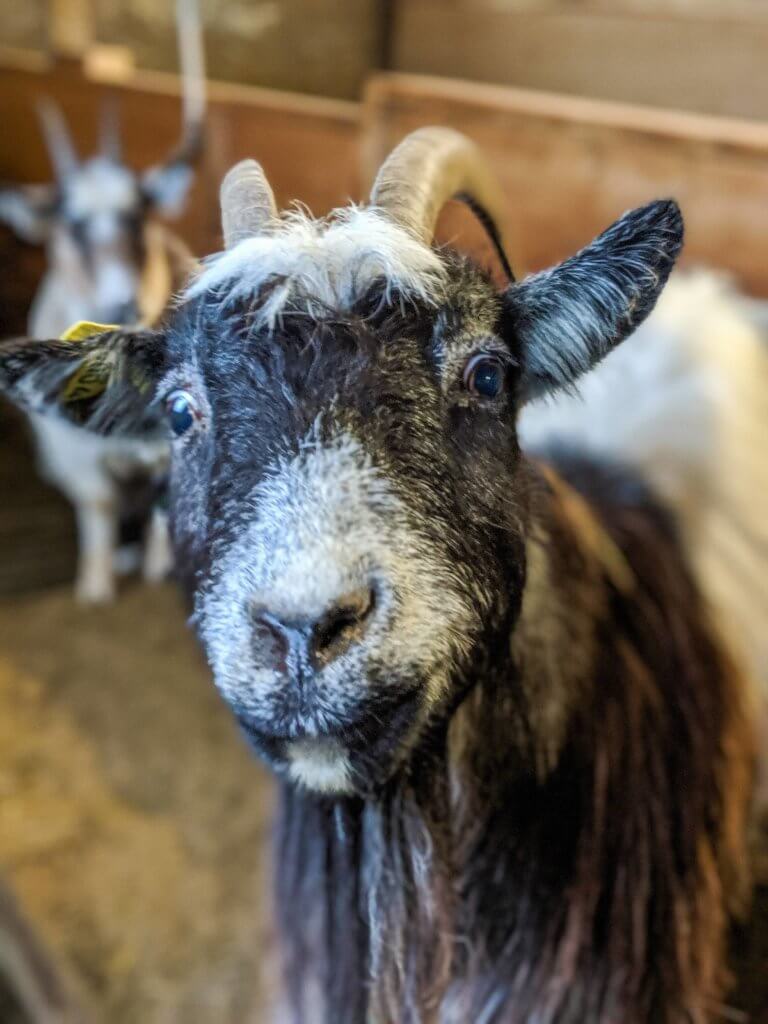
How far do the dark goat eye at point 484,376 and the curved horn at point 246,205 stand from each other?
276 mm

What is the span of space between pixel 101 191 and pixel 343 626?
9.55ft

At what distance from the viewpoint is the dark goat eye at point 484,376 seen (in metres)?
0.98

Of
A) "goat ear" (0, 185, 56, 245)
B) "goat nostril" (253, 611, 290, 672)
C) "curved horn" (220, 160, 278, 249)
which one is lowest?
"goat nostril" (253, 611, 290, 672)

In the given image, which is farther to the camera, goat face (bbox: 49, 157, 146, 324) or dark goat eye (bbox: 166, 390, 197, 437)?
goat face (bbox: 49, 157, 146, 324)

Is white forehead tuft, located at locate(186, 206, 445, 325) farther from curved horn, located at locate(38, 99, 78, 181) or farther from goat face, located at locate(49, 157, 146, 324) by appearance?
curved horn, located at locate(38, 99, 78, 181)

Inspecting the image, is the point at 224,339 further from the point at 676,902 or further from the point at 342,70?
the point at 342,70

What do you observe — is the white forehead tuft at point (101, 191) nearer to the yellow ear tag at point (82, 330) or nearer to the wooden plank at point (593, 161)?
the wooden plank at point (593, 161)

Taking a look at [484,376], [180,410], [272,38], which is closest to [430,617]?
[484,376]

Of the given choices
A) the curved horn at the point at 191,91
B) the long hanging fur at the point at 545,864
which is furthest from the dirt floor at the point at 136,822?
the curved horn at the point at 191,91

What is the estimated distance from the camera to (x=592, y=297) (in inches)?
39.2

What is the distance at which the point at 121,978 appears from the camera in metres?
2.04

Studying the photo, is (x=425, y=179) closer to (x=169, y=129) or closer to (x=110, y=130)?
(x=169, y=129)

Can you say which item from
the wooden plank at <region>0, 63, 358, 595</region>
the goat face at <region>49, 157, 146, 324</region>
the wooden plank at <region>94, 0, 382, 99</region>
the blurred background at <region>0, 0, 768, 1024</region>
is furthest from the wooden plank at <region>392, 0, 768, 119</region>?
the goat face at <region>49, 157, 146, 324</region>

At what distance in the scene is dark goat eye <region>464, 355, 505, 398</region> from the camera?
982 millimetres
